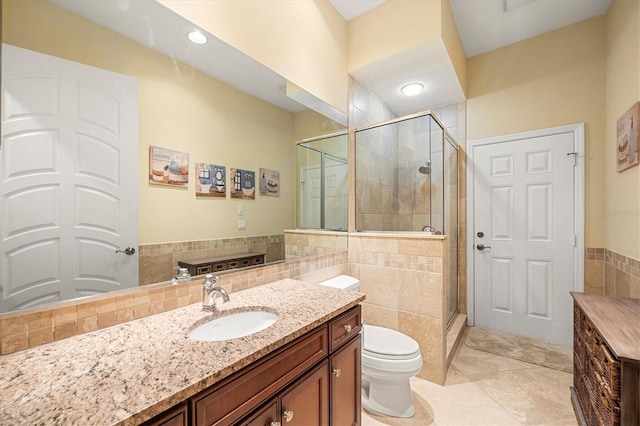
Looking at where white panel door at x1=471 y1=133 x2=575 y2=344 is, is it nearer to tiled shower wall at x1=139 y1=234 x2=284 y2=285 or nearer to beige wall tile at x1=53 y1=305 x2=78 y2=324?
tiled shower wall at x1=139 y1=234 x2=284 y2=285

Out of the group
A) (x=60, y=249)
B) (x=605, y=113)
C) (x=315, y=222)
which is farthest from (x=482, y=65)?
(x=60, y=249)

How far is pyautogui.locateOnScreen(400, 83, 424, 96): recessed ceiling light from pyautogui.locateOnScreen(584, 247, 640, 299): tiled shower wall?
6.99 feet

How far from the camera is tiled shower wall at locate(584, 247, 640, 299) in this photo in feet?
5.85

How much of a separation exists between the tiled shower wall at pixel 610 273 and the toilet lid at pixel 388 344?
4.79 ft

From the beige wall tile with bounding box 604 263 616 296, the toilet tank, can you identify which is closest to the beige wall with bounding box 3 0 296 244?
the toilet tank

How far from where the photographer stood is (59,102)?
0.90 metres

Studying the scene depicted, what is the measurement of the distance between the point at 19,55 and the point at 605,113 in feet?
12.4

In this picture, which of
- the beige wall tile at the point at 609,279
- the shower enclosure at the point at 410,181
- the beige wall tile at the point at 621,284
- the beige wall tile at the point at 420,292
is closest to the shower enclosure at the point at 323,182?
the shower enclosure at the point at 410,181

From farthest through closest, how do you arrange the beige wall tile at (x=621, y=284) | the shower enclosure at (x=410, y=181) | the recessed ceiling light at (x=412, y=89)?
1. the recessed ceiling light at (x=412, y=89)
2. the shower enclosure at (x=410, y=181)
3. the beige wall tile at (x=621, y=284)

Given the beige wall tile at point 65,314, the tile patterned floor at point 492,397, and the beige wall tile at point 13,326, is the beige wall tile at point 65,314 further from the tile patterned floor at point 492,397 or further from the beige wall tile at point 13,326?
the tile patterned floor at point 492,397

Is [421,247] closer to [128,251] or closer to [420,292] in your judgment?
[420,292]

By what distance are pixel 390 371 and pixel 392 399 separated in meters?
0.26

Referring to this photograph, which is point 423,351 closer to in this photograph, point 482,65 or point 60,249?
point 60,249

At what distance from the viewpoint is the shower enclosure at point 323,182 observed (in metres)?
1.92
